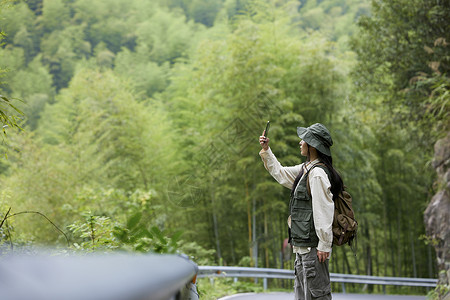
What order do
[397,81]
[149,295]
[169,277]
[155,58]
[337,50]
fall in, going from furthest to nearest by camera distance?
[155,58] < [337,50] < [397,81] < [169,277] < [149,295]

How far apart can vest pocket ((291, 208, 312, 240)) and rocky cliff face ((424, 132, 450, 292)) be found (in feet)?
20.8

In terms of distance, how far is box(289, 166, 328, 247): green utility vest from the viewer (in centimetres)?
289

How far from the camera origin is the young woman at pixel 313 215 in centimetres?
282

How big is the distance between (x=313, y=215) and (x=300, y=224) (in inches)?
4.9

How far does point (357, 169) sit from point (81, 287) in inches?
510

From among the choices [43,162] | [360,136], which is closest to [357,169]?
[360,136]

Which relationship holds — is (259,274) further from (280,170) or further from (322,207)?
(322,207)

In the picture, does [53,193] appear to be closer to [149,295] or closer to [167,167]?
[167,167]

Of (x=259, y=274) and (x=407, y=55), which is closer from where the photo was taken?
(x=259, y=274)

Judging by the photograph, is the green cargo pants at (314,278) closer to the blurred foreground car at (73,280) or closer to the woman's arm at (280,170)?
the woman's arm at (280,170)

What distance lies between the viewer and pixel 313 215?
112 inches

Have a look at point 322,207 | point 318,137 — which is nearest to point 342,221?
point 322,207

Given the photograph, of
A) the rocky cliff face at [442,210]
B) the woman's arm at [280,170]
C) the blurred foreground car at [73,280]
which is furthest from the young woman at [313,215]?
the rocky cliff face at [442,210]

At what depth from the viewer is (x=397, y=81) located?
401 inches
